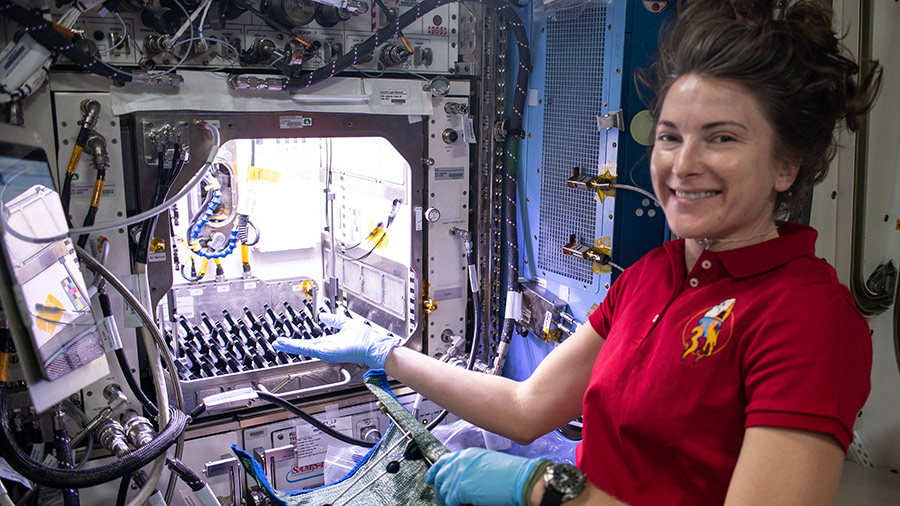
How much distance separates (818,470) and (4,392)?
2800mm

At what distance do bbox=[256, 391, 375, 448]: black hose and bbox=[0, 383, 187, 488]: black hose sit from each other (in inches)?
24.2

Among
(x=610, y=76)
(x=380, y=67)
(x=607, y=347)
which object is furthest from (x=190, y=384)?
(x=610, y=76)

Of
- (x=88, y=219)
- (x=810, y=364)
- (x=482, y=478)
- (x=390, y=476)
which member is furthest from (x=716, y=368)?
(x=88, y=219)

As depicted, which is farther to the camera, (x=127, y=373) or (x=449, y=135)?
(x=449, y=135)

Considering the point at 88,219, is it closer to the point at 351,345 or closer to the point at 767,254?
the point at 351,345

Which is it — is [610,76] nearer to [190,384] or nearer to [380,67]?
[380,67]

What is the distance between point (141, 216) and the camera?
2.64 meters

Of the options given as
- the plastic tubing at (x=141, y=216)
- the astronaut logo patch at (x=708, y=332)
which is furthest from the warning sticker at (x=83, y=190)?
the astronaut logo patch at (x=708, y=332)

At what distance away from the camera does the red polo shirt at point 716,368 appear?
1.56m

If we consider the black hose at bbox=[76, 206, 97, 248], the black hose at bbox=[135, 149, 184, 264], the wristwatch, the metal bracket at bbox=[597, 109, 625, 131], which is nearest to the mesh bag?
the wristwatch

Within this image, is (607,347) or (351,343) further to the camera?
(351,343)

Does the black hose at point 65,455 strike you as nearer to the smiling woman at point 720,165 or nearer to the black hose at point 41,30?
the black hose at point 41,30

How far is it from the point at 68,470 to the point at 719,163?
8.22ft

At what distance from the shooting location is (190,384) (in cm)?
332
